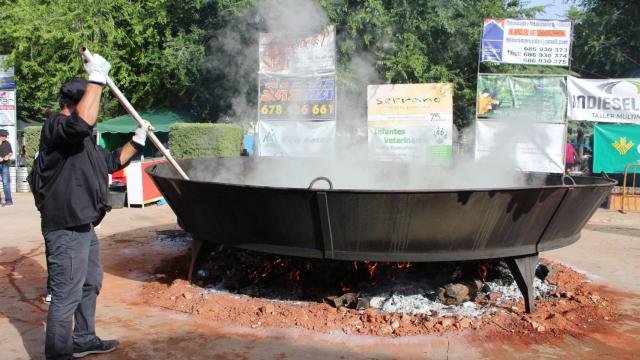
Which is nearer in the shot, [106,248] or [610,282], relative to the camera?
[610,282]

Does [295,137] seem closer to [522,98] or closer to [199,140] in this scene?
[199,140]

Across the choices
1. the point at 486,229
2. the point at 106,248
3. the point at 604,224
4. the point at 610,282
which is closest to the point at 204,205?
the point at 486,229

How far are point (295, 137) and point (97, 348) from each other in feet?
28.8

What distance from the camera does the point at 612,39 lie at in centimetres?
1964

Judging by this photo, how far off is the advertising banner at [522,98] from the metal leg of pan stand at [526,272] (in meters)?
7.78

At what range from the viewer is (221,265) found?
205 inches

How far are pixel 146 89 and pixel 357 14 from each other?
1005 centimetres

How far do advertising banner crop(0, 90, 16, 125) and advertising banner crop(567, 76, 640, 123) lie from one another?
13.7m

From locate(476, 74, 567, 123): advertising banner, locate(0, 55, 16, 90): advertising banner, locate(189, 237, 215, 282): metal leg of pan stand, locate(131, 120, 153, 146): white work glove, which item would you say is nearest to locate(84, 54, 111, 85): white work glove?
locate(131, 120, 153, 146): white work glove

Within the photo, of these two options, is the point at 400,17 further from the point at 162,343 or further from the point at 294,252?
the point at 162,343

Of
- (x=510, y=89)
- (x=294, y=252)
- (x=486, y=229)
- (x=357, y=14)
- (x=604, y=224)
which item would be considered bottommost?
(x=604, y=224)

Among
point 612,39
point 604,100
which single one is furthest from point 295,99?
point 612,39

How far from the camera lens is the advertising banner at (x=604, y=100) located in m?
10.9

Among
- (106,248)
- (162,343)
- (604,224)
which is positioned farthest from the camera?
(604,224)
